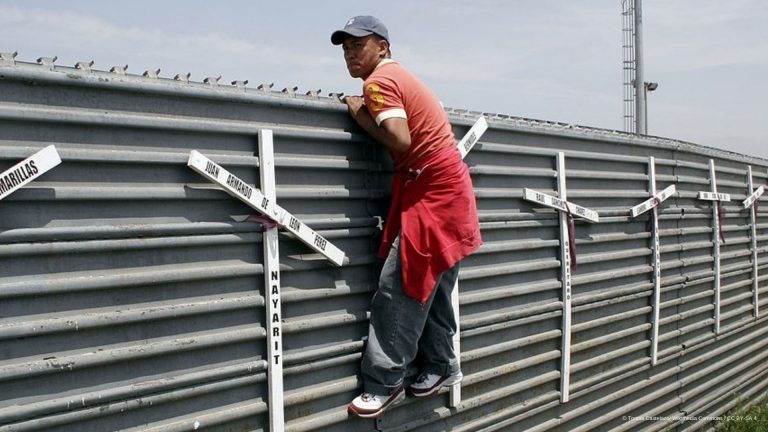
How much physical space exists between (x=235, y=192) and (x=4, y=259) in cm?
88

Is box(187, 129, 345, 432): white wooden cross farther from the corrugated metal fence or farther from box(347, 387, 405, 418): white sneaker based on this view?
box(347, 387, 405, 418): white sneaker

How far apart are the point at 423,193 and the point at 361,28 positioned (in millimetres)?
786

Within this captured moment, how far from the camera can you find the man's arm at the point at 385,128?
359 cm

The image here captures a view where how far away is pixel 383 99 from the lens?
3582 millimetres

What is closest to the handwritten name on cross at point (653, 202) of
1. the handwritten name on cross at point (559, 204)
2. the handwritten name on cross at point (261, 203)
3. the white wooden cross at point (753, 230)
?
the handwritten name on cross at point (559, 204)

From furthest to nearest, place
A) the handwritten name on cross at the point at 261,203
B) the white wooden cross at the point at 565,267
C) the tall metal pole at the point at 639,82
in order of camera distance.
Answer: the tall metal pole at the point at 639,82
the white wooden cross at the point at 565,267
the handwritten name on cross at the point at 261,203

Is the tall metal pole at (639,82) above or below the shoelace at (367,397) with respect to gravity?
above

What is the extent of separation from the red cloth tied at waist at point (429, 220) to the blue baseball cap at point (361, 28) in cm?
62

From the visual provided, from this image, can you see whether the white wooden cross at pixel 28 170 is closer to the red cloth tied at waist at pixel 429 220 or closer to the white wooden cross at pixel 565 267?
the red cloth tied at waist at pixel 429 220

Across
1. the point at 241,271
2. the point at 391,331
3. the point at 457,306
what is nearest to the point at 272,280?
the point at 241,271

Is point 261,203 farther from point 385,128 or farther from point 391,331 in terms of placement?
point 391,331

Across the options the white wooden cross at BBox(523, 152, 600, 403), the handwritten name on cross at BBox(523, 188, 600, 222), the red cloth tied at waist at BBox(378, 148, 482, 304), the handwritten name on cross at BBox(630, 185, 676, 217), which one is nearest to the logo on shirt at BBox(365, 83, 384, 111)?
the red cloth tied at waist at BBox(378, 148, 482, 304)

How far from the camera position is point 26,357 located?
270 centimetres

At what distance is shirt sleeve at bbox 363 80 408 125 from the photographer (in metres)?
3.58
